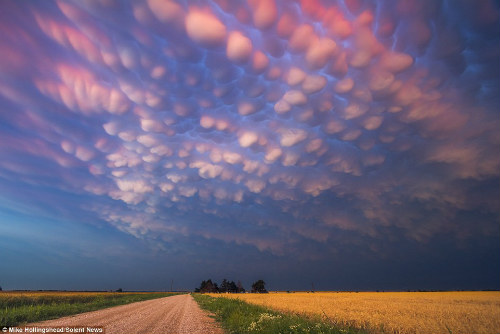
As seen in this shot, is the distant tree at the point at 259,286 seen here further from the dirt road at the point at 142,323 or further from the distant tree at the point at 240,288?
the dirt road at the point at 142,323

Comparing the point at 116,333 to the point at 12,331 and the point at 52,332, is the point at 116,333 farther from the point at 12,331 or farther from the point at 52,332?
the point at 12,331

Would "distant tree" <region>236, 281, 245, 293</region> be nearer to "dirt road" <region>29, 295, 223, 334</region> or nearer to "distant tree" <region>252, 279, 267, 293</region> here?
"distant tree" <region>252, 279, 267, 293</region>

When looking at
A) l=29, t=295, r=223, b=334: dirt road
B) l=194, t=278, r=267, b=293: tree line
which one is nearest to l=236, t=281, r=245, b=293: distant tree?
l=194, t=278, r=267, b=293: tree line

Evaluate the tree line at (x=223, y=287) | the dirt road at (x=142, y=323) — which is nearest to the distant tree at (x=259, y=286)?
the tree line at (x=223, y=287)

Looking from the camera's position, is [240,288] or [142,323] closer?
[142,323]

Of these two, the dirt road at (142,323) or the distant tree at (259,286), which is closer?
the dirt road at (142,323)

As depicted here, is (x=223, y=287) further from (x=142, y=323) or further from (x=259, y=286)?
(x=142, y=323)

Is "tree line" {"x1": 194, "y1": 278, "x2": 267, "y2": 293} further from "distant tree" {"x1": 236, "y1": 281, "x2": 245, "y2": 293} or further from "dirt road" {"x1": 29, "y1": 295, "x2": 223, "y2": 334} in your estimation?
"dirt road" {"x1": 29, "y1": 295, "x2": 223, "y2": 334}

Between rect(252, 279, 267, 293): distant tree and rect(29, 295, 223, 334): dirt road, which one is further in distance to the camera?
rect(252, 279, 267, 293): distant tree

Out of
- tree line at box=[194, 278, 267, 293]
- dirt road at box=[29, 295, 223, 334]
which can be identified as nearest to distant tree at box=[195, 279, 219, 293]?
tree line at box=[194, 278, 267, 293]

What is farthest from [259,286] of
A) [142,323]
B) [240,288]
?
[142,323]

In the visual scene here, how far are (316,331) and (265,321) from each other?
177 inches

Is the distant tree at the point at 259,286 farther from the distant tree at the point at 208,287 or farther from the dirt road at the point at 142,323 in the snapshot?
the dirt road at the point at 142,323

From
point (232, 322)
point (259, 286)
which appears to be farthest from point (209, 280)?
point (232, 322)
